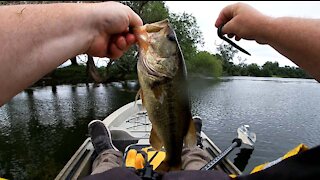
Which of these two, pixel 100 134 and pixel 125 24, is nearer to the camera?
pixel 125 24

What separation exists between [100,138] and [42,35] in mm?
4014

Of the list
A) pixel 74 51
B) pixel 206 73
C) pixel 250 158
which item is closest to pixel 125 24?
pixel 74 51

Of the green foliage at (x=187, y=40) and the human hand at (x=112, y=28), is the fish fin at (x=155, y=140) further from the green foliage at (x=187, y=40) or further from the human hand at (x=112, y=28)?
the green foliage at (x=187, y=40)

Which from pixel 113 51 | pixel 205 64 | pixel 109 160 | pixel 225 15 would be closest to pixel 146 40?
pixel 113 51

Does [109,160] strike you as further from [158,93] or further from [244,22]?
[244,22]

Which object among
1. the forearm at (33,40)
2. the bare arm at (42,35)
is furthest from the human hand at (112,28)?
the forearm at (33,40)

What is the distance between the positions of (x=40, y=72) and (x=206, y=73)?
298 cm

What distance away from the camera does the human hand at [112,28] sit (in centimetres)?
170

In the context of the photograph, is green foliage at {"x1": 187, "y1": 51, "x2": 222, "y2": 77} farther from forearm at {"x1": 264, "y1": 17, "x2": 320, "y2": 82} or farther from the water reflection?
the water reflection

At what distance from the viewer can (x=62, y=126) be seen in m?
14.9

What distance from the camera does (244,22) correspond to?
190cm

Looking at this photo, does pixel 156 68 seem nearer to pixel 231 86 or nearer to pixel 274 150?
pixel 274 150

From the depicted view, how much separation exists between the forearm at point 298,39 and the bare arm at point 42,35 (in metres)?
0.83

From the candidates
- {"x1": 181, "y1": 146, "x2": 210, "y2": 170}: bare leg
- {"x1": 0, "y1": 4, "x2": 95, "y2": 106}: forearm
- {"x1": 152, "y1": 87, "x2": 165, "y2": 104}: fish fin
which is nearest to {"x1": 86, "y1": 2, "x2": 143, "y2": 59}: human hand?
{"x1": 0, "y1": 4, "x2": 95, "y2": 106}: forearm
